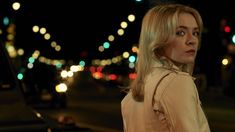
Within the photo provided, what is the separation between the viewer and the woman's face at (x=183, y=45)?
3.07m

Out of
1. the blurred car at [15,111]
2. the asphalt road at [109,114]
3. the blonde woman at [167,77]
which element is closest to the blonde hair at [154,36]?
the blonde woman at [167,77]

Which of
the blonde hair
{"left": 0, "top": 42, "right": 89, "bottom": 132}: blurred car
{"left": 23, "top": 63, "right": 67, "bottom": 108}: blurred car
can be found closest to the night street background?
{"left": 23, "top": 63, "right": 67, "bottom": 108}: blurred car

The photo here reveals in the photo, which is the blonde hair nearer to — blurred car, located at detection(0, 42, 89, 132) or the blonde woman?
the blonde woman

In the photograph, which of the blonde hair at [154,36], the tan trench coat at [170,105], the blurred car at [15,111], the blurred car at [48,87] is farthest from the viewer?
the blurred car at [48,87]

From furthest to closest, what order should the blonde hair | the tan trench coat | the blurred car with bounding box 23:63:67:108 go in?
the blurred car with bounding box 23:63:67:108 < the blonde hair < the tan trench coat

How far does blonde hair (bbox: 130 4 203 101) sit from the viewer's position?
305 centimetres

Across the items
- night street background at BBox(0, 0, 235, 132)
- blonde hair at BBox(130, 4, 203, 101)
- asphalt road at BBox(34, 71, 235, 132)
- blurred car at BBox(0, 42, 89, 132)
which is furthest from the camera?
night street background at BBox(0, 0, 235, 132)

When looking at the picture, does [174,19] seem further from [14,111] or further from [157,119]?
[14,111]

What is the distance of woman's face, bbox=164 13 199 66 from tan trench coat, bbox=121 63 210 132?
3.2 inches

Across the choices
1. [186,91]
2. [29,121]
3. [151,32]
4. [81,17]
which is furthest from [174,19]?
[81,17]

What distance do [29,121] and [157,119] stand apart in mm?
3227

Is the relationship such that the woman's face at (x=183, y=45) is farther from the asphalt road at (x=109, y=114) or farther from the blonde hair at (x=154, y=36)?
the asphalt road at (x=109, y=114)

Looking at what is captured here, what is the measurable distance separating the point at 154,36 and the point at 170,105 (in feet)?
1.12

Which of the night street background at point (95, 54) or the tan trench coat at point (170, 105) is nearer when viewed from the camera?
the tan trench coat at point (170, 105)
